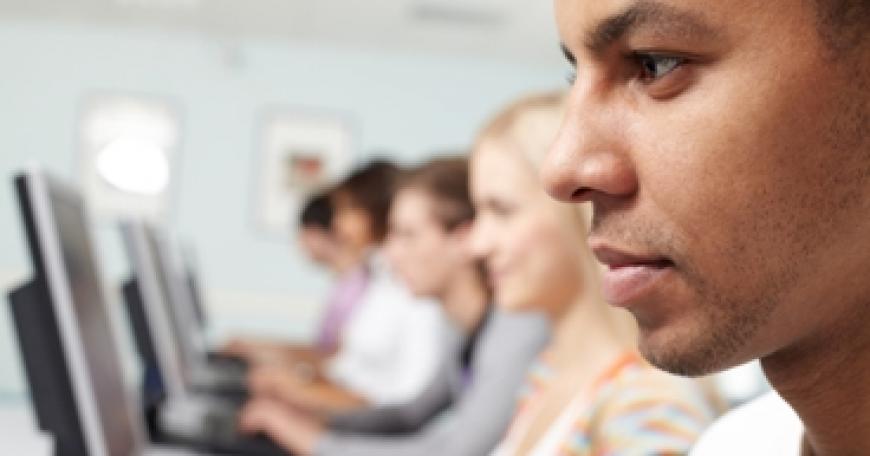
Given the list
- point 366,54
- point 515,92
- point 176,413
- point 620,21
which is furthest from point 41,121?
point 620,21

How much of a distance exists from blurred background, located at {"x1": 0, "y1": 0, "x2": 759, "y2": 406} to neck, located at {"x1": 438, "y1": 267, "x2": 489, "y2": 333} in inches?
157

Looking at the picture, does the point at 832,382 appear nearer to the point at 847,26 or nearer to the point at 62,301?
the point at 847,26

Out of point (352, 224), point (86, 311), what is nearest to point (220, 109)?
point (352, 224)

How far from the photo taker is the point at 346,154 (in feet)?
22.2

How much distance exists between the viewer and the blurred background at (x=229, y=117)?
638cm

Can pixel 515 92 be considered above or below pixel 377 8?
below

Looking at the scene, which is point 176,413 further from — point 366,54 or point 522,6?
point 366,54

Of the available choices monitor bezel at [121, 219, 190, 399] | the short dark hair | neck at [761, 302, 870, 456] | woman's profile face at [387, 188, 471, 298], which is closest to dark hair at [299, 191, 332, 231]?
monitor bezel at [121, 219, 190, 399]

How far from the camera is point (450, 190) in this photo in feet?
7.52

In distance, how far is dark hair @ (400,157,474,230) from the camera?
7.47ft

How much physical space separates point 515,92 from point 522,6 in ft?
4.61

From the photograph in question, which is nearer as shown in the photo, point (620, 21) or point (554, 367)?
point (620, 21)

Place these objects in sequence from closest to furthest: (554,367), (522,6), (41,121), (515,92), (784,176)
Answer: (784,176)
(554,367)
(522,6)
(41,121)
(515,92)

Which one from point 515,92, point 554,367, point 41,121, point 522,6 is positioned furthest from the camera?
point 515,92
